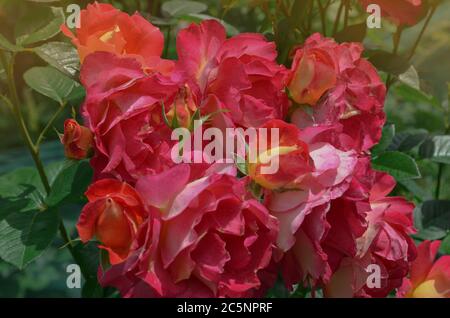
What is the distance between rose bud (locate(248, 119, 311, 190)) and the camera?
0.58 metres

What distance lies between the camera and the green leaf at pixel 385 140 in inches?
33.0

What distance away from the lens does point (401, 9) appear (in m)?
0.77

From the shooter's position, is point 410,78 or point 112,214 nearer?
point 112,214

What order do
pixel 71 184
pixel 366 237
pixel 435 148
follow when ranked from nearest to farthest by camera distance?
pixel 366 237 → pixel 71 184 → pixel 435 148

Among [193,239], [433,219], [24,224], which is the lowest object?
[433,219]

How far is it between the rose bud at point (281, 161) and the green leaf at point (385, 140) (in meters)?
0.26

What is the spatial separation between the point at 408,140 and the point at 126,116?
507 mm

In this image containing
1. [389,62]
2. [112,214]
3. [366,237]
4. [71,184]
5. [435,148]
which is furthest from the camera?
[435,148]

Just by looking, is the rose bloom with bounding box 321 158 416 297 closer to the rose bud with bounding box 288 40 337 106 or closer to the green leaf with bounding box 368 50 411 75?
the rose bud with bounding box 288 40 337 106

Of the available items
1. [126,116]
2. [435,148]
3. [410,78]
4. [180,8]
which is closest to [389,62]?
[410,78]

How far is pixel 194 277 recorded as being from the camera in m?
0.57

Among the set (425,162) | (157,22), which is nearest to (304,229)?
(157,22)

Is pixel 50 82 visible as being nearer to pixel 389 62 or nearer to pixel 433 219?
pixel 389 62
